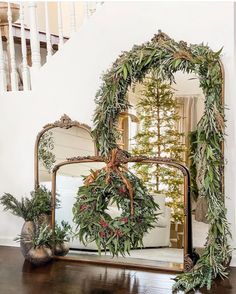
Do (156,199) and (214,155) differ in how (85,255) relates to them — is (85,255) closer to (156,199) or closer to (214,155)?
(156,199)

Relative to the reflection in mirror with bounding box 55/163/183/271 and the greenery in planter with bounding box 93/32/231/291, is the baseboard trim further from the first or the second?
the greenery in planter with bounding box 93/32/231/291

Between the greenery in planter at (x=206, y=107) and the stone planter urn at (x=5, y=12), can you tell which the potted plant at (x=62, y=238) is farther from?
the stone planter urn at (x=5, y=12)

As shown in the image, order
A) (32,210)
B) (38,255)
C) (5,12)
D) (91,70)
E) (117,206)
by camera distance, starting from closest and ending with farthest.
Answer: (117,206), (38,255), (32,210), (91,70), (5,12)

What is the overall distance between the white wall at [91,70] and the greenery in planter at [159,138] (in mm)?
304

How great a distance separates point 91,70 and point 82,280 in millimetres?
1358

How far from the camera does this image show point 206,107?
2.12m

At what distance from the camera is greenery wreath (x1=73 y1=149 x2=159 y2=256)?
6.85 ft

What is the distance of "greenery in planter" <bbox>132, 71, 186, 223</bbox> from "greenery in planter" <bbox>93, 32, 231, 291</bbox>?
11 centimetres

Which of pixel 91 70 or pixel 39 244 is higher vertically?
pixel 91 70

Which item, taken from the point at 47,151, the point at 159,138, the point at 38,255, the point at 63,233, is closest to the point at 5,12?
the point at 47,151

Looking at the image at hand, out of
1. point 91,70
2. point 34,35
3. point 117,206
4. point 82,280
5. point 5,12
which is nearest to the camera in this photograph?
point 82,280

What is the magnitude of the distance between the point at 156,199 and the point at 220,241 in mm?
436

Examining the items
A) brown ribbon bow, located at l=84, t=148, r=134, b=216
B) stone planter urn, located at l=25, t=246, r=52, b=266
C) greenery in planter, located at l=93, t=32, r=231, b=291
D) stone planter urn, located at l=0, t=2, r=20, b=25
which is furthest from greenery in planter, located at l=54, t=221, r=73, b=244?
stone planter urn, located at l=0, t=2, r=20, b=25

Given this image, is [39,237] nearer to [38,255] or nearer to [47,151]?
[38,255]
